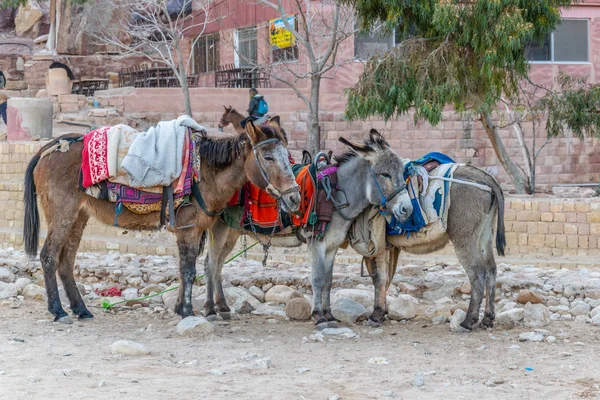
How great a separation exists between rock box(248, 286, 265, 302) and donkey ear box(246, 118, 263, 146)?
2.63 metres

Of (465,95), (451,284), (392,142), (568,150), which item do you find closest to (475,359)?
(451,284)

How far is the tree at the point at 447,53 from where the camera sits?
16.0 m

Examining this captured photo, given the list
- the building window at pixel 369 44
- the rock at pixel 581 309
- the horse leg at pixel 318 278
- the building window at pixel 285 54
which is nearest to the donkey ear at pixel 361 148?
the horse leg at pixel 318 278

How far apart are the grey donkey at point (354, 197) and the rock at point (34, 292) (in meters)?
2.29

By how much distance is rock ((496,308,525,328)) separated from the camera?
871 cm

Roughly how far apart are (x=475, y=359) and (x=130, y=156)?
365 cm

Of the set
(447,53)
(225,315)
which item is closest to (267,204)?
(225,315)

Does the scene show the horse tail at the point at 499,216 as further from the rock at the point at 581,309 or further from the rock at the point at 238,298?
the rock at the point at 238,298

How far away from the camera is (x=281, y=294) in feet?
33.8

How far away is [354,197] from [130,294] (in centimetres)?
347

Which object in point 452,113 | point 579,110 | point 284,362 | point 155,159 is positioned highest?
point 452,113

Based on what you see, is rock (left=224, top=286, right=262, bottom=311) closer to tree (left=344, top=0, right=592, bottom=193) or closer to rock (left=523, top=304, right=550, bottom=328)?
rock (left=523, top=304, right=550, bottom=328)

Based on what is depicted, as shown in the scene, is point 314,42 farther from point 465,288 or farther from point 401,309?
point 401,309

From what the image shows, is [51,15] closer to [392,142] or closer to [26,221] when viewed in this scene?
[392,142]
